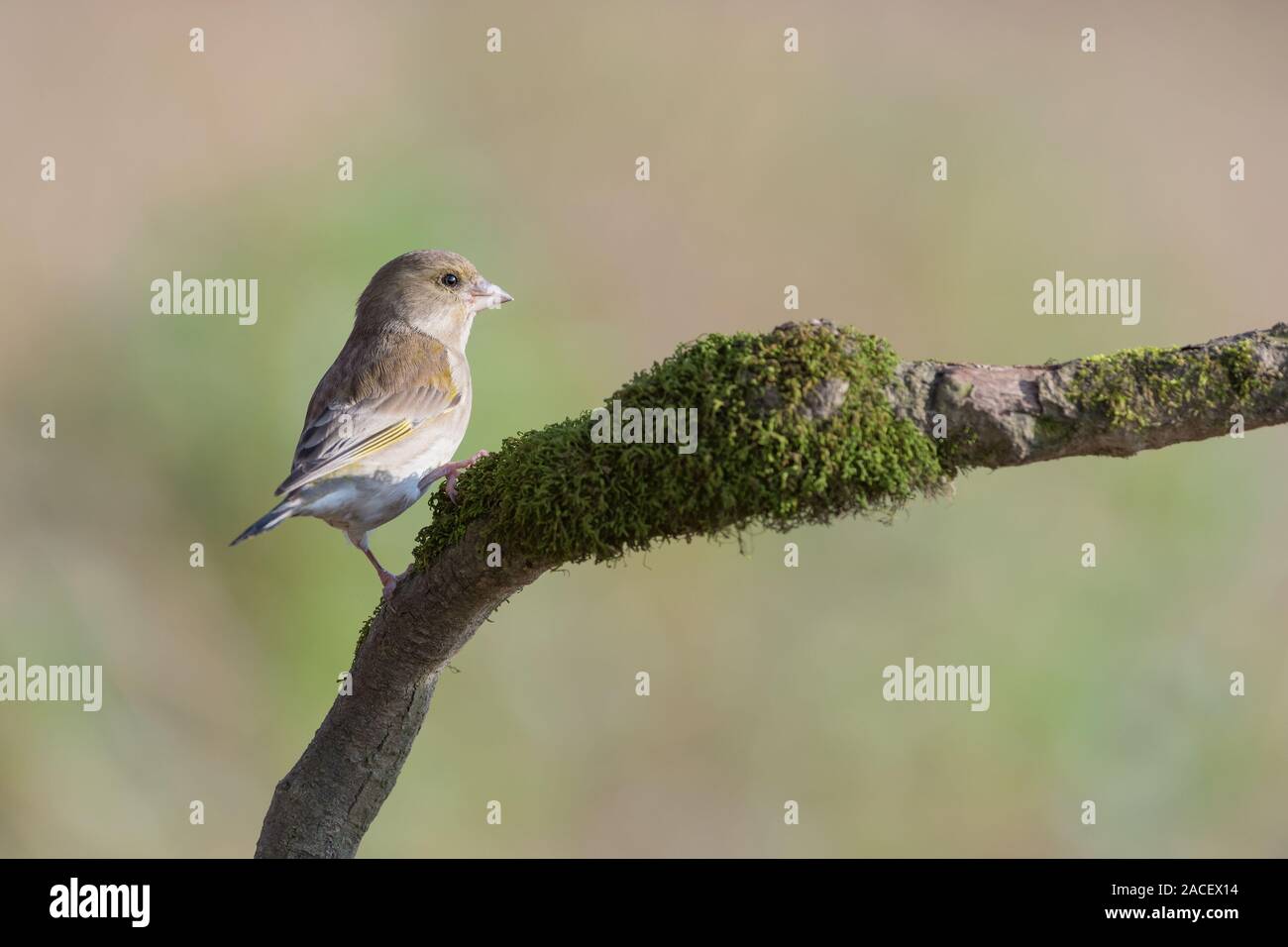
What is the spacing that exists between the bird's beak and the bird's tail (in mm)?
1464

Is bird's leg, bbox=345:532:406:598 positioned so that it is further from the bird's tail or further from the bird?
the bird's tail

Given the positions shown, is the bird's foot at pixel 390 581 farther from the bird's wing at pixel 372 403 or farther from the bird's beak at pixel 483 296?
the bird's beak at pixel 483 296

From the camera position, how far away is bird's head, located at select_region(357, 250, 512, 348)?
18.6 feet

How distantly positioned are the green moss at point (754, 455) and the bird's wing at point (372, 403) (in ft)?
6.28

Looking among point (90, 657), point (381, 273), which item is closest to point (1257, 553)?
point (381, 273)

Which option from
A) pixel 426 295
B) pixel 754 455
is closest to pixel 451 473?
pixel 426 295

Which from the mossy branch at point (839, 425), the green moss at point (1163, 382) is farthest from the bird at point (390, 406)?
the green moss at point (1163, 382)

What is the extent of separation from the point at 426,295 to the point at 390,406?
2.54 feet

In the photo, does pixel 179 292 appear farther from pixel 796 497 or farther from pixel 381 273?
pixel 796 497

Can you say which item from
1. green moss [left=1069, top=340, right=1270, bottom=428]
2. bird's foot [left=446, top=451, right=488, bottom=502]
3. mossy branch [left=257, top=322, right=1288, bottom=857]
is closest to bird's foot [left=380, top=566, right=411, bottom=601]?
bird's foot [left=446, top=451, right=488, bottom=502]

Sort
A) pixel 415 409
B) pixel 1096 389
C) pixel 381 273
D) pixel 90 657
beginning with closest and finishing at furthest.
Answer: pixel 1096 389 < pixel 415 409 < pixel 381 273 < pixel 90 657

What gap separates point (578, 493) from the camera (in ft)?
10.6

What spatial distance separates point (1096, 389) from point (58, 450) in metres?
8.32

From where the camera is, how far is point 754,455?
302 centimetres
